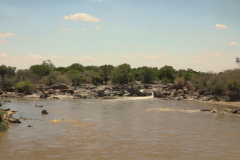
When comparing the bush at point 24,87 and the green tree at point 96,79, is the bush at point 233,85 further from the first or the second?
the green tree at point 96,79

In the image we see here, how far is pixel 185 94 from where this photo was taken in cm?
5703

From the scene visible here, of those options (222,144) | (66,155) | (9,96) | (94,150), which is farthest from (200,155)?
(9,96)

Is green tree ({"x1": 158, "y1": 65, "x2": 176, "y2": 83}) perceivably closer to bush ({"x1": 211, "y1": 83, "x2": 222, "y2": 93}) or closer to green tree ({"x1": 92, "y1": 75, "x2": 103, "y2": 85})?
green tree ({"x1": 92, "y1": 75, "x2": 103, "y2": 85})

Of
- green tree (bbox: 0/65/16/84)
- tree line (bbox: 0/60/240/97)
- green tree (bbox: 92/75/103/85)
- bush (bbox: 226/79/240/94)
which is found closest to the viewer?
bush (bbox: 226/79/240/94)

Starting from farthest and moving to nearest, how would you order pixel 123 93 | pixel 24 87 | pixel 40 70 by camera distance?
pixel 40 70
pixel 123 93
pixel 24 87

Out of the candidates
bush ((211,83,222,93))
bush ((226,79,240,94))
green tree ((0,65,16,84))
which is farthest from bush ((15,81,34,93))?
bush ((226,79,240,94))

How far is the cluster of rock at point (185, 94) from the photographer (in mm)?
51306

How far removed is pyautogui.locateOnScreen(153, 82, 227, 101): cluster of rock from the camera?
51.3 metres

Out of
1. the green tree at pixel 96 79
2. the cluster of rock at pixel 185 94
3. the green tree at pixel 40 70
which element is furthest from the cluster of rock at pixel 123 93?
the green tree at pixel 40 70

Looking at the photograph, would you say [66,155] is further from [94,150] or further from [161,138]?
[161,138]

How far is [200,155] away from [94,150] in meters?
6.32

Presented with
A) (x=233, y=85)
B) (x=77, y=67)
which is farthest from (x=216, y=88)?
(x=77, y=67)

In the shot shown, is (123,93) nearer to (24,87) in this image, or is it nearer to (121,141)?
(24,87)

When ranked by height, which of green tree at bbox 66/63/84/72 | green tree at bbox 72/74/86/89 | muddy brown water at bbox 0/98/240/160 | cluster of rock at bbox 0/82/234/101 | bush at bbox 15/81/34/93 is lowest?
muddy brown water at bbox 0/98/240/160
